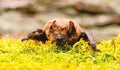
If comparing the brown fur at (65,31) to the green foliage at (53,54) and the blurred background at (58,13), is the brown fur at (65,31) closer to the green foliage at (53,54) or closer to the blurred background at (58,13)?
the green foliage at (53,54)

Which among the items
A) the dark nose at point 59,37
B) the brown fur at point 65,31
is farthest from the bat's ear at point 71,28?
the dark nose at point 59,37

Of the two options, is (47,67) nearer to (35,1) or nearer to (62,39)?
(62,39)

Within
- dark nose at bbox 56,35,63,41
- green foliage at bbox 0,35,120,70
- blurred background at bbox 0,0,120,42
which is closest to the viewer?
green foliage at bbox 0,35,120,70

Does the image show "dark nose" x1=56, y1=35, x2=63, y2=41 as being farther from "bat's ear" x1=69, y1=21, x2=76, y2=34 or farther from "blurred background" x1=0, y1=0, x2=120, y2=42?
"blurred background" x1=0, y1=0, x2=120, y2=42

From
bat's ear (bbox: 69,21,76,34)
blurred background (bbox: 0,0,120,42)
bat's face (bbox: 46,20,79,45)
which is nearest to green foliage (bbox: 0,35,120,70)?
bat's face (bbox: 46,20,79,45)

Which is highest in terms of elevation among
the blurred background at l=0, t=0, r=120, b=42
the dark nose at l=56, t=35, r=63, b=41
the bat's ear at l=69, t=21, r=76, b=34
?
the bat's ear at l=69, t=21, r=76, b=34

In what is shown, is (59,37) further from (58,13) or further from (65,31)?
(58,13)

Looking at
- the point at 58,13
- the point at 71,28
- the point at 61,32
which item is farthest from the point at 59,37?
the point at 58,13

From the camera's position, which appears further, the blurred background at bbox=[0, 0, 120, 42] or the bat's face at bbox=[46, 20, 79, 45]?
the blurred background at bbox=[0, 0, 120, 42]

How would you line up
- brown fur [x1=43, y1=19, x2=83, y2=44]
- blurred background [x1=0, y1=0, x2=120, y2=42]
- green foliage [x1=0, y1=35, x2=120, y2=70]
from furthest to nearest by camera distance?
blurred background [x1=0, y1=0, x2=120, y2=42] < brown fur [x1=43, y1=19, x2=83, y2=44] < green foliage [x1=0, y1=35, x2=120, y2=70]
